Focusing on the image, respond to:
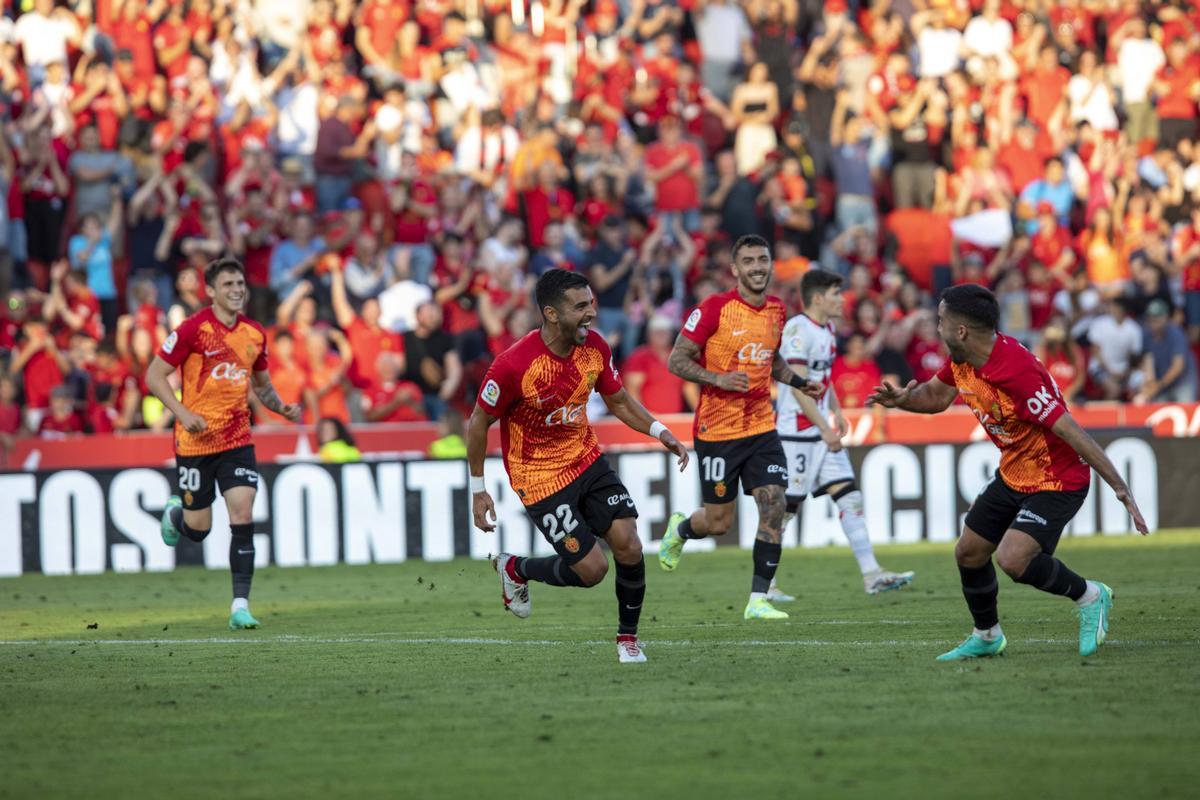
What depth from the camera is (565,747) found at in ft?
25.1

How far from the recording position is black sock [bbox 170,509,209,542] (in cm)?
1388

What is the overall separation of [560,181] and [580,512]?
1433 centimetres

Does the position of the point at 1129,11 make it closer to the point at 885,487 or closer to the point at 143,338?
the point at 885,487

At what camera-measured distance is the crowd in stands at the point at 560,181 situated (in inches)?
847

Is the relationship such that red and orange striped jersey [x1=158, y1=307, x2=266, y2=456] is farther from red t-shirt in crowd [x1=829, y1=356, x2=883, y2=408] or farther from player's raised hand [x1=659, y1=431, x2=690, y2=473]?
red t-shirt in crowd [x1=829, y1=356, x2=883, y2=408]

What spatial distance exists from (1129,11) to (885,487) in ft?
44.8

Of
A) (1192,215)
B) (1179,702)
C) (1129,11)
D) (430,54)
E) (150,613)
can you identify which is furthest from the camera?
(1129,11)

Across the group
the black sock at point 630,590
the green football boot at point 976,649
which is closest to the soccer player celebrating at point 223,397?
the black sock at point 630,590

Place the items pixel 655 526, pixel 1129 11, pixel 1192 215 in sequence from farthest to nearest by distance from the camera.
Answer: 1. pixel 1129 11
2. pixel 1192 215
3. pixel 655 526

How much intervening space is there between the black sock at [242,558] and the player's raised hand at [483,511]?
153 inches

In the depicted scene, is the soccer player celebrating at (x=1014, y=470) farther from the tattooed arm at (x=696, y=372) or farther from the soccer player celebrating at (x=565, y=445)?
the tattooed arm at (x=696, y=372)

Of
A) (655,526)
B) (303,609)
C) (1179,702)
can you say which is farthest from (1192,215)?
(1179,702)

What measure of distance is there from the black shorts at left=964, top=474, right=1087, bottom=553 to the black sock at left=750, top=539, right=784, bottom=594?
308 centimetres

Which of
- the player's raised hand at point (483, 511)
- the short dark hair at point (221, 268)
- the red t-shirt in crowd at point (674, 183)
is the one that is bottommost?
the player's raised hand at point (483, 511)
